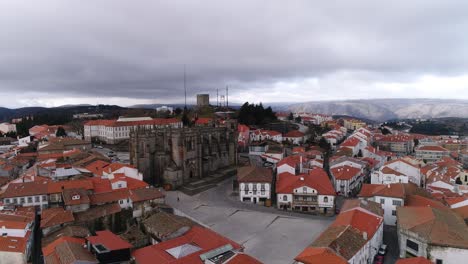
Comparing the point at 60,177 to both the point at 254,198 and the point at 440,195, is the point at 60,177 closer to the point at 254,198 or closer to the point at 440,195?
the point at 254,198

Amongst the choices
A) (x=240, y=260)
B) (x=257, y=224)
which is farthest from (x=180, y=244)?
(x=257, y=224)

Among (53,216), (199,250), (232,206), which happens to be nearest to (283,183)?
(232,206)

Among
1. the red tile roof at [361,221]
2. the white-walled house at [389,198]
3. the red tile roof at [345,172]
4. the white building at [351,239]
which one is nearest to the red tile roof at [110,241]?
the white building at [351,239]

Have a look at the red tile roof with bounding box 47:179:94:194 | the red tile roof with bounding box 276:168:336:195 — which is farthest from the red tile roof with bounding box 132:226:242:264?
the red tile roof with bounding box 47:179:94:194

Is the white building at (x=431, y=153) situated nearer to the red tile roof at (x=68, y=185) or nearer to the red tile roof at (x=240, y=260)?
the red tile roof at (x=240, y=260)

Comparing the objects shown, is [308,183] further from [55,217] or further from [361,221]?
[55,217]

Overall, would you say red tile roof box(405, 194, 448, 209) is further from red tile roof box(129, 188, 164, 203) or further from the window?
red tile roof box(129, 188, 164, 203)

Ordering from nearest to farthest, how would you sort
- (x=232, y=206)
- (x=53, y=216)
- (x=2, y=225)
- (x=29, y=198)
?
(x=2, y=225)
(x=53, y=216)
(x=29, y=198)
(x=232, y=206)
